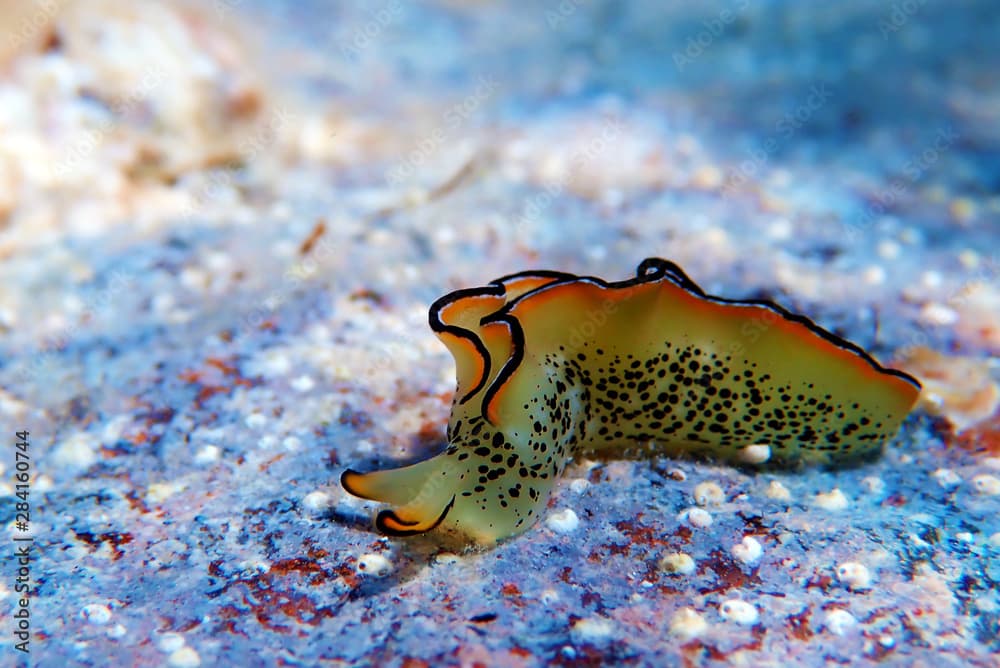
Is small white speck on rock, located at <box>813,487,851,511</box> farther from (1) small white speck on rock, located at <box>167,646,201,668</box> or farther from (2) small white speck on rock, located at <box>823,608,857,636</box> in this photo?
(1) small white speck on rock, located at <box>167,646,201,668</box>

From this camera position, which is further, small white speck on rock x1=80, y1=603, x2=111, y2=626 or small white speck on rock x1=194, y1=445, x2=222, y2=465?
small white speck on rock x1=194, y1=445, x2=222, y2=465

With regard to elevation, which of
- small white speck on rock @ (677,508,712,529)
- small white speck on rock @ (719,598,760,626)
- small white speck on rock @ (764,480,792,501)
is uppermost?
small white speck on rock @ (764,480,792,501)

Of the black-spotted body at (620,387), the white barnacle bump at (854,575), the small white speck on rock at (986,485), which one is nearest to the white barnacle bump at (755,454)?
the black-spotted body at (620,387)

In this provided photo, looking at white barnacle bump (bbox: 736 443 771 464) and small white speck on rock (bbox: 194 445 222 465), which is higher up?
white barnacle bump (bbox: 736 443 771 464)

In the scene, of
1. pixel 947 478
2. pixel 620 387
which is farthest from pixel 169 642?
pixel 947 478

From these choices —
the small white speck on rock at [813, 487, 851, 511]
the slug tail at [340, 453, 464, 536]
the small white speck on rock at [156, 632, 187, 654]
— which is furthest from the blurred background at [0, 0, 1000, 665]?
the slug tail at [340, 453, 464, 536]

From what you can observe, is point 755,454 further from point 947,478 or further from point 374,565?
point 374,565

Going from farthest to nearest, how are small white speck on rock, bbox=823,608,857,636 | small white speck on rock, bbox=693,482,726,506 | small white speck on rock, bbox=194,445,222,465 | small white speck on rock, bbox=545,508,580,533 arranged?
1. small white speck on rock, bbox=194,445,222,465
2. small white speck on rock, bbox=693,482,726,506
3. small white speck on rock, bbox=545,508,580,533
4. small white speck on rock, bbox=823,608,857,636
